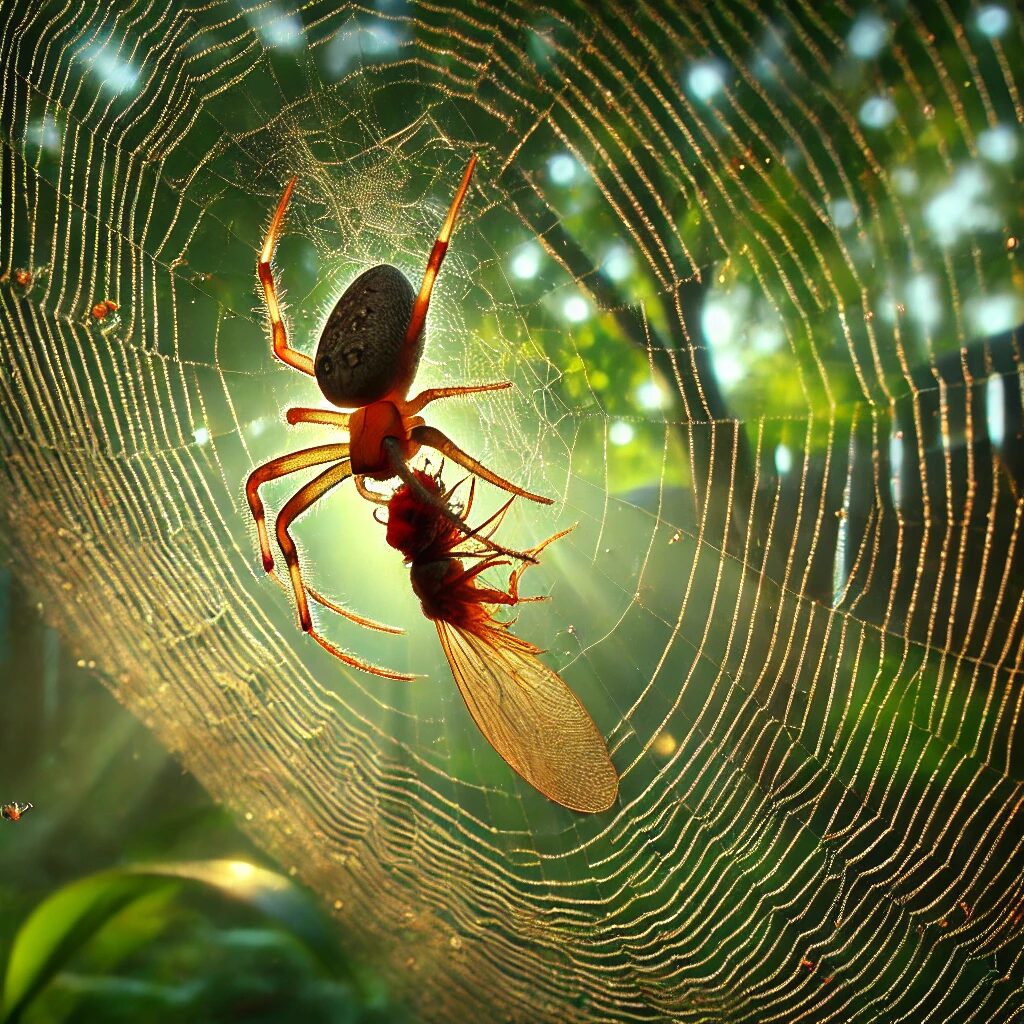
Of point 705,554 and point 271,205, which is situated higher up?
point 271,205

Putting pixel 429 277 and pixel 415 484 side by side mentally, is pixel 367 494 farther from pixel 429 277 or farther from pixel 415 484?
pixel 429 277

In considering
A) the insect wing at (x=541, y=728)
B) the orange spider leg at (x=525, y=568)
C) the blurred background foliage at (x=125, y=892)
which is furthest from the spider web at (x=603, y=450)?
the insect wing at (x=541, y=728)

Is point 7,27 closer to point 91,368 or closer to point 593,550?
point 91,368

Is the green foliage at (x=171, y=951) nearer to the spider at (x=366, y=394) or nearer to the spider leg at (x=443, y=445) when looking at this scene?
the spider at (x=366, y=394)

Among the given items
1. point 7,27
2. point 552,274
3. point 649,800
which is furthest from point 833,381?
point 7,27

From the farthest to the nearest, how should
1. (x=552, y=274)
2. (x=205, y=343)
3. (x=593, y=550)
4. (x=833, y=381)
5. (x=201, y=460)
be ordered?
1. (x=201, y=460)
2. (x=205, y=343)
3. (x=593, y=550)
4. (x=552, y=274)
5. (x=833, y=381)

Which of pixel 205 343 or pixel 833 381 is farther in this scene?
pixel 205 343
